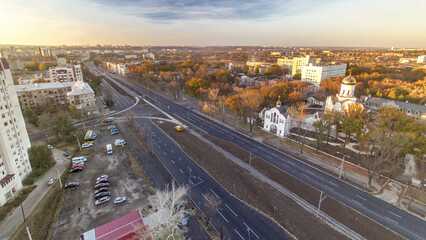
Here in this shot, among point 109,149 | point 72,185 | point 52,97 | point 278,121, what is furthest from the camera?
point 52,97

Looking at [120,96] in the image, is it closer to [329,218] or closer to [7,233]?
[7,233]

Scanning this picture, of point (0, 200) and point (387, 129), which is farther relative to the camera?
point (387, 129)

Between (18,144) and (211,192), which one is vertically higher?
(18,144)

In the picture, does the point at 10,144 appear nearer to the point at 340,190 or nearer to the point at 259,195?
the point at 259,195

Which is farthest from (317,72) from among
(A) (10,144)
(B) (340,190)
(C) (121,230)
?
Result: (A) (10,144)

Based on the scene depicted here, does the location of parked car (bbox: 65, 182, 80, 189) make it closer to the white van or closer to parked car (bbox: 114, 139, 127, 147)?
the white van

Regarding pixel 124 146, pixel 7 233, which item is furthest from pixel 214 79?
pixel 7 233
